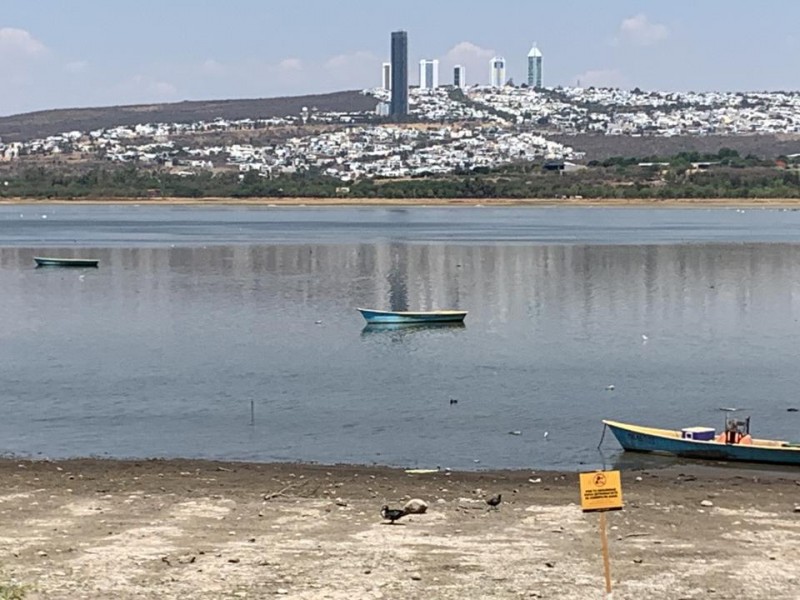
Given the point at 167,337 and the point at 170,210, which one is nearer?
the point at 167,337

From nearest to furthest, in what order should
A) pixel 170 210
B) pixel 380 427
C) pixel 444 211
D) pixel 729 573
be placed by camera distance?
pixel 729 573
pixel 380 427
pixel 444 211
pixel 170 210

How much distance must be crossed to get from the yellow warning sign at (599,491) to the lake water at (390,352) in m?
7.82

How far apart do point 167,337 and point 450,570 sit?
21.3 meters

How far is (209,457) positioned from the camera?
1773 cm

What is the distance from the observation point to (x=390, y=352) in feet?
94.8

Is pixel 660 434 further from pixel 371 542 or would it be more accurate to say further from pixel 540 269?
pixel 540 269

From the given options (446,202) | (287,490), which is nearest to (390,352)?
(287,490)

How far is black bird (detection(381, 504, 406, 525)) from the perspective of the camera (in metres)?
12.7

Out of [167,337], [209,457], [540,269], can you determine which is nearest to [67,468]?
[209,457]

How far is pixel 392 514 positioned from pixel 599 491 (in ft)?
12.5

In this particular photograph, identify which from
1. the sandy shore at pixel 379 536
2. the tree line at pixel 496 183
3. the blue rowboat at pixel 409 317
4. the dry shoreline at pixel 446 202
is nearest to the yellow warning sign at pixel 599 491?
the sandy shore at pixel 379 536

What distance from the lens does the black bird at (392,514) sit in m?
12.7

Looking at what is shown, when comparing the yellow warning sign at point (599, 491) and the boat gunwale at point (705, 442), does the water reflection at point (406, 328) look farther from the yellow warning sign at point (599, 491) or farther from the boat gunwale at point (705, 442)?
the yellow warning sign at point (599, 491)

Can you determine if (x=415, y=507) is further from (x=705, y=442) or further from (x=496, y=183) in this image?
(x=496, y=183)
